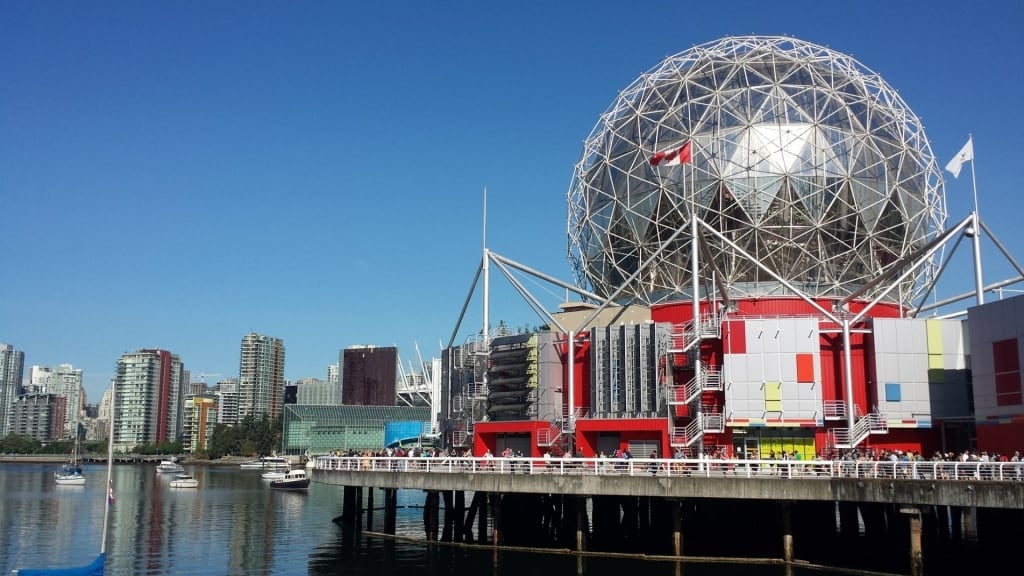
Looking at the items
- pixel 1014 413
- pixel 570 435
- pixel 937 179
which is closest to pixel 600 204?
pixel 570 435

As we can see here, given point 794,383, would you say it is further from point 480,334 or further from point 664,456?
point 480,334

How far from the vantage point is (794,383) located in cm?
4972

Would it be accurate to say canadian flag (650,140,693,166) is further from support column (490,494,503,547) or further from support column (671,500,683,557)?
support column (490,494,503,547)

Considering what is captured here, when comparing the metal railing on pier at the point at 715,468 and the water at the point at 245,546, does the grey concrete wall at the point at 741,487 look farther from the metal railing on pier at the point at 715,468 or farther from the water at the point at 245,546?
the water at the point at 245,546

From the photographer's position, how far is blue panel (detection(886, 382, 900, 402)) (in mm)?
49250

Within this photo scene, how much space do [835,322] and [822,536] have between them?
36.5ft

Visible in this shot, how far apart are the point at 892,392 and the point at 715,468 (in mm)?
12465

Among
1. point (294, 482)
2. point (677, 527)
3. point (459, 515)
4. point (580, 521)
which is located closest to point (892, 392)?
point (677, 527)

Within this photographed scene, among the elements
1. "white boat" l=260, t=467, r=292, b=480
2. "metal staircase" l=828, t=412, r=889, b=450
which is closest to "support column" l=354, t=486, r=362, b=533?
"metal staircase" l=828, t=412, r=889, b=450

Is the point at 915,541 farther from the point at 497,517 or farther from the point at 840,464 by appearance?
the point at 497,517

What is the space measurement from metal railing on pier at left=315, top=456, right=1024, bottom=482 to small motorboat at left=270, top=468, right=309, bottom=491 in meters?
58.1

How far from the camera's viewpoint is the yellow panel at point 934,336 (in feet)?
164

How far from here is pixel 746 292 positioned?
56.0m

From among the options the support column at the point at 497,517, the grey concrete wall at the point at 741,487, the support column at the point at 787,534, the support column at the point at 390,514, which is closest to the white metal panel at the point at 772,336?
the support column at the point at 787,534
